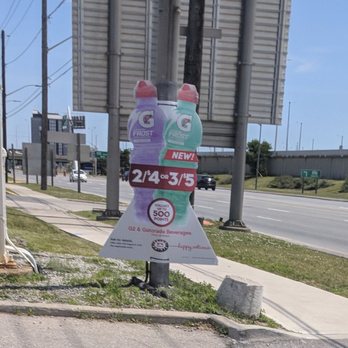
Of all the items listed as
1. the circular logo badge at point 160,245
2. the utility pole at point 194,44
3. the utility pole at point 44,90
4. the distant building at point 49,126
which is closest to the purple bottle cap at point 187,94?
the circular logo badge at point 160,245

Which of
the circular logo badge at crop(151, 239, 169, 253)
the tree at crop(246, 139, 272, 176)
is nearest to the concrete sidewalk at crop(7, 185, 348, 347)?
the circular logo badge at crop(151, 239, 169, 253)

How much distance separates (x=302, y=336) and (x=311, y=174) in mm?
55233

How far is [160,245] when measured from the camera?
5480mm

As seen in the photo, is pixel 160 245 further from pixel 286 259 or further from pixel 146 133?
pixel 286 259

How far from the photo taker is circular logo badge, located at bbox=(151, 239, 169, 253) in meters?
5.47

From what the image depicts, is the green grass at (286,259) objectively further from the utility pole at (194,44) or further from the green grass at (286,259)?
the utility pole at (194,44)

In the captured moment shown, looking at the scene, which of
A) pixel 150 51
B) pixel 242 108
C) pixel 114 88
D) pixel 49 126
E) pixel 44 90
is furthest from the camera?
pixel 49 126

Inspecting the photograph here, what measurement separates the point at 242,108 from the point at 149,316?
983cm

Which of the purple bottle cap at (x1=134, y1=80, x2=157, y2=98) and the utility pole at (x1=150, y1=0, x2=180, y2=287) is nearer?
the purple bottle cap at (x1=134, y1=80, x2=157, y2=98)

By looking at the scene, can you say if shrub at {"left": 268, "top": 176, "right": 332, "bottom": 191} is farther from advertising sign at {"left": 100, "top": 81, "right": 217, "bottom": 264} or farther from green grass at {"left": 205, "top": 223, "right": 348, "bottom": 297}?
advertising sign at {"left": 100, "top": 81, "right": 217, "bottom": 264}

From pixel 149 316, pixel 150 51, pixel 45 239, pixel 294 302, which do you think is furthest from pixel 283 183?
pixel 149 316

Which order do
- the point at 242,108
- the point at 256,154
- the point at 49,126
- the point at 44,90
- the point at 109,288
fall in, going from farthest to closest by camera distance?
1. the point at 256,154
2. the point at 49,126
3. the point at 44,90
4. the point at 242,108
5. the point at 109,288

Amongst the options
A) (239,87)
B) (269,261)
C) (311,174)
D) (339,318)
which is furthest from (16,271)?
(311,174)

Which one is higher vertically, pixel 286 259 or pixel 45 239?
pixel 45 239
